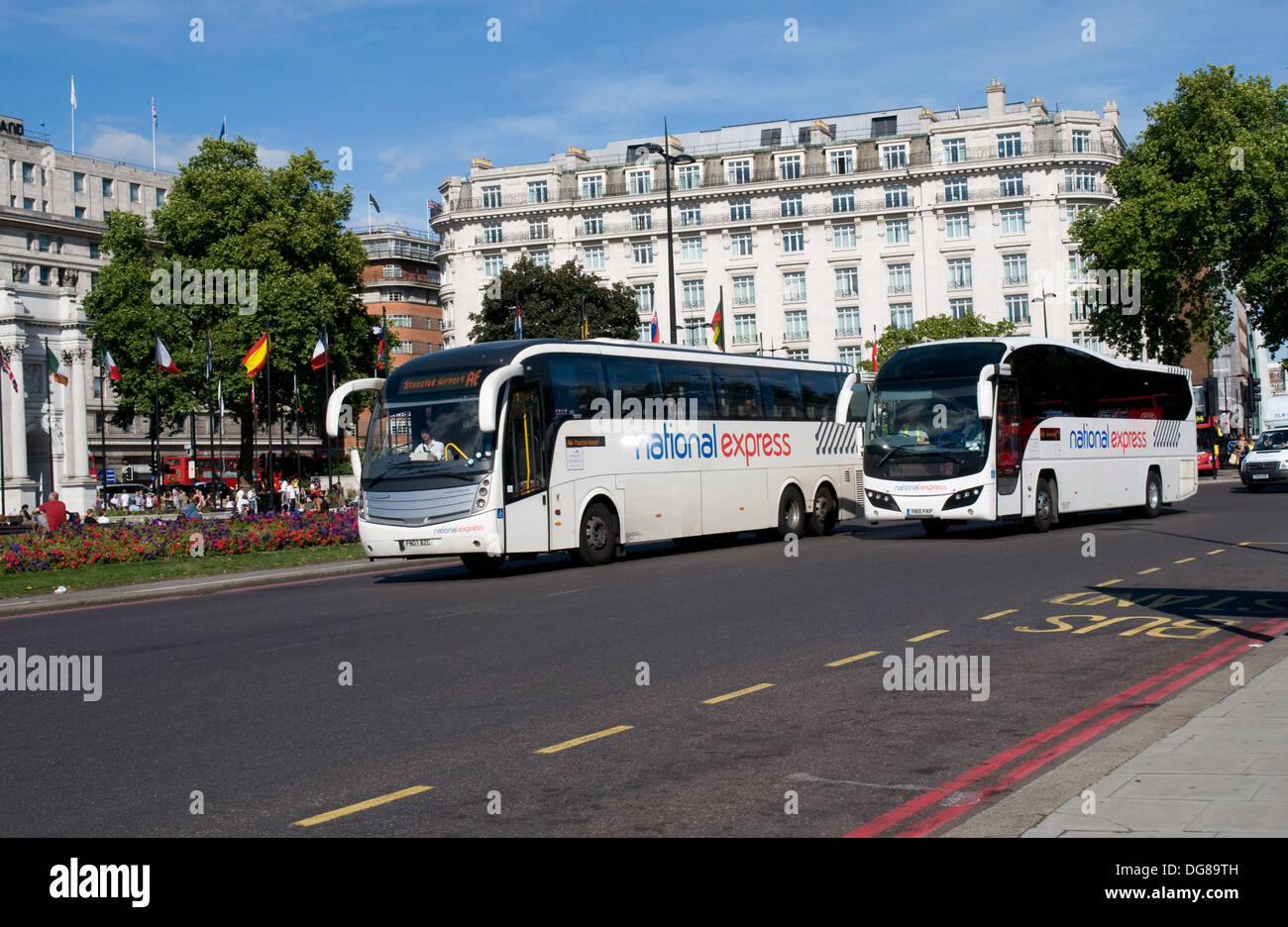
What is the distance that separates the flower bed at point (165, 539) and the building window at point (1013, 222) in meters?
70.1

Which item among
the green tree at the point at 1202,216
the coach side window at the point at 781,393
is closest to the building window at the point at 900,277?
the green tree at the point at 1202,216

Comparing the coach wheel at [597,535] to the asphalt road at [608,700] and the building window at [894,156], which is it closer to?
the asphalt road at [608,700]

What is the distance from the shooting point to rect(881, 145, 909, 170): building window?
95.6m

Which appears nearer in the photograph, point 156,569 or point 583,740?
point 583,740

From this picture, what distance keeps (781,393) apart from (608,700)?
18870mm

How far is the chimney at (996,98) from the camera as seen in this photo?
305 feet

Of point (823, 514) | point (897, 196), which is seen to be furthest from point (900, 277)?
point (823, 514)

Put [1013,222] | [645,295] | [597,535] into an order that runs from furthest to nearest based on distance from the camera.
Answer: [645,295], [1013,222], [597,535]

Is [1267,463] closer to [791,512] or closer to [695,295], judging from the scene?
[791,512]

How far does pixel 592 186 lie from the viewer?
10175cm

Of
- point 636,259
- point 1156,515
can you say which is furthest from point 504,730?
point 636,259

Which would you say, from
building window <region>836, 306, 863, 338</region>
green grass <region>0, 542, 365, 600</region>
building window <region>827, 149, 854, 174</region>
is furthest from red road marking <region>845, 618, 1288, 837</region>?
building window <region>827, 149, 854, 174</region>

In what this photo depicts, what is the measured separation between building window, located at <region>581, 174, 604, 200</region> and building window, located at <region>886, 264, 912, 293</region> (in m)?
23.0

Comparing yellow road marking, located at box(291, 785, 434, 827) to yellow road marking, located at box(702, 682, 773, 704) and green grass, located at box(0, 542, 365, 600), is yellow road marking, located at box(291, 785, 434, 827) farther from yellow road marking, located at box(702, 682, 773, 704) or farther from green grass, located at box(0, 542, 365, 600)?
green grass, located at box(0, 542, 365, 600)
